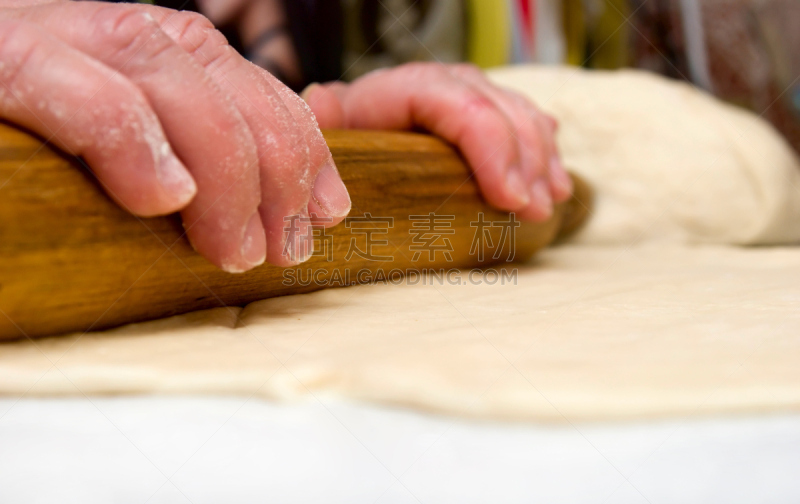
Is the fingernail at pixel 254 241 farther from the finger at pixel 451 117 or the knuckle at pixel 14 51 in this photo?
the finger at pixel 451 117

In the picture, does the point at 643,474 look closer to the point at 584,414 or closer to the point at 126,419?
the point at 584,414

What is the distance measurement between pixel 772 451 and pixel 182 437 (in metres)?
0.34

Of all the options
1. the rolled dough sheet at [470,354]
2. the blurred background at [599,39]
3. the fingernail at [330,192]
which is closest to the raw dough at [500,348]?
the rolled dough sheet at [470,354]

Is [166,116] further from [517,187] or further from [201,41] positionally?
[517,187]

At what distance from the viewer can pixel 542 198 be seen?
39.3 inches

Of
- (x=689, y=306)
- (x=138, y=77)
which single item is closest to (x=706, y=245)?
(x=689, y=306)

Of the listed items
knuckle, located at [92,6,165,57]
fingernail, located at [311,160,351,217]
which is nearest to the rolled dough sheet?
fingernail, located at [311,160,351,217]

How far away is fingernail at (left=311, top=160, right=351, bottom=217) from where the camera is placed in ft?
1.89

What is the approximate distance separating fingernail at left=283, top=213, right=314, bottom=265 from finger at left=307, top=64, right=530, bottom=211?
1.36 feet

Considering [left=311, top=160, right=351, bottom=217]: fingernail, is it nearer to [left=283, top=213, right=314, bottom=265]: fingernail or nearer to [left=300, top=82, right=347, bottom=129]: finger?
[left=283, top=213, right=314, bottom=265]: fingernail

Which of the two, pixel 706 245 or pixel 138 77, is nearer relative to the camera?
pixel 138 77

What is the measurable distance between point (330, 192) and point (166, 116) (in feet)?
0.57

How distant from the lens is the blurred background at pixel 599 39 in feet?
6.17

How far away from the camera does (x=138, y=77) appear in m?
0.45
